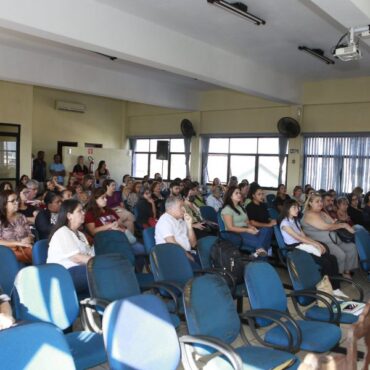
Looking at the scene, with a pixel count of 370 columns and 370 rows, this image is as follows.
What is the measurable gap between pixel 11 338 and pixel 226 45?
6.34 m

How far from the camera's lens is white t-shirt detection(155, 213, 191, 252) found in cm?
432

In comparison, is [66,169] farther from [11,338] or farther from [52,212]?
[11,338]

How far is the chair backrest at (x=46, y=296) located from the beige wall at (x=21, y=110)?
8.02 meters

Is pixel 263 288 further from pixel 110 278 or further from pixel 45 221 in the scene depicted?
pixel 45 221

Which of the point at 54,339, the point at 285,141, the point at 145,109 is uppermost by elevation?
the point at 145,109

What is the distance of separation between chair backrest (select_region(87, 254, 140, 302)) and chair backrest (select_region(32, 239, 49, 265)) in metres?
0.77

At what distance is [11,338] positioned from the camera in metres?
1.79

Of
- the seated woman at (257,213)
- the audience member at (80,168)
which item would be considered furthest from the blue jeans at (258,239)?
the audience member at (80,168)

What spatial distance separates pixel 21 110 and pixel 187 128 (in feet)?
14.6

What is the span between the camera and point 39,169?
460 inches

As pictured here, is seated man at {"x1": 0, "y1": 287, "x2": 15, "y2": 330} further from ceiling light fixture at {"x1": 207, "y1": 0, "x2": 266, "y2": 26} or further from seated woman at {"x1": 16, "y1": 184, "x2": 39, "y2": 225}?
ceiling light fixture at {"x1": 207, "y1": 0, "x2": 266, "y2": 26}

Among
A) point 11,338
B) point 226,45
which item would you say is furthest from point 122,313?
point 226,45

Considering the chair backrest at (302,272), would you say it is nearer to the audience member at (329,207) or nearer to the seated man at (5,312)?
the seated man at (5,312)

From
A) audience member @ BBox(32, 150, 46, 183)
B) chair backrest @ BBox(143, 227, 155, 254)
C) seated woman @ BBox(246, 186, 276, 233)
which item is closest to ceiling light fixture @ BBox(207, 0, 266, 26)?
seated woman @ BBox(246, 186, 276, 233)
